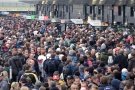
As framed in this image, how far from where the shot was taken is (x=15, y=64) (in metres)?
22.4

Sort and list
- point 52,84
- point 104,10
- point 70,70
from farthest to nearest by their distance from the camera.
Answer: point 104,10, point 70,70, point 52,84

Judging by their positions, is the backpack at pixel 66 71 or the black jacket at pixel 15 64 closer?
the backpack at pixel 66 71

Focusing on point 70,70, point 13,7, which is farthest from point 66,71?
point 13,7

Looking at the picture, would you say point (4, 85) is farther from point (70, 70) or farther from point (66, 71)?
point (70, 70)

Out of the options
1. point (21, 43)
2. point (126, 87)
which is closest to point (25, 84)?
point (126, 87)

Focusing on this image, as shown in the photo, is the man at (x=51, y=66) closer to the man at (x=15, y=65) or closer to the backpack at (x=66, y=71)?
the man at (x=15, y=65)

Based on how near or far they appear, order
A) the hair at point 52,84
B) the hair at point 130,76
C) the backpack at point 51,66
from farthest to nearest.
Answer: the backpack at point 51,66 → the hair at point 130,76 → the hair at point 52,84

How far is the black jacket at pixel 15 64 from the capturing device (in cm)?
2220

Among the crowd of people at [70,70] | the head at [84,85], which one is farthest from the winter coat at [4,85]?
the head at [84,85]

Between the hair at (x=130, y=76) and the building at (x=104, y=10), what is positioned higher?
the hair at (x=130, y=76)

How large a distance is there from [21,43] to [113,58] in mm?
8924

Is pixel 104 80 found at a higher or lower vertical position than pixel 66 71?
higher

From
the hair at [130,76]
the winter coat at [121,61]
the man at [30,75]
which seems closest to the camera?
the hair at [130,76]

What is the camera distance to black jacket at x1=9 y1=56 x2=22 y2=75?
22.2m
